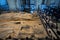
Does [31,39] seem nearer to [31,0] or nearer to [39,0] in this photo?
[39,0]

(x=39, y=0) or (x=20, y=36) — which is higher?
(x=39, y=0)

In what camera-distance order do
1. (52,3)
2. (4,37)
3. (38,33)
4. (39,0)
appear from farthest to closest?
(52,3), (39,0), (38,33), (4,37)

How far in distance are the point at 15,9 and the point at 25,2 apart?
1363mm

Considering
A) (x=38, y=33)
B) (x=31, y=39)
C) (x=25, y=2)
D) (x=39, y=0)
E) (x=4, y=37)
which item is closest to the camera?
(x=31, y=39)

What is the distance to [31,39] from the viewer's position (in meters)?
2.77

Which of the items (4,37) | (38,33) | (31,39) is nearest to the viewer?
(31,39)

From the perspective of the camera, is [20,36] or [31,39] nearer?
[31,39]

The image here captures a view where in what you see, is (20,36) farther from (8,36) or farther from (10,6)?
(10,6)

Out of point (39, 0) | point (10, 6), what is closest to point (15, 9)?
point (10, 6)

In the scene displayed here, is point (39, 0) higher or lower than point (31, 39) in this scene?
higher

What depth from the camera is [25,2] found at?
30.3 feet

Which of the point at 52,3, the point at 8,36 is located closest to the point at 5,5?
the point at 52,3

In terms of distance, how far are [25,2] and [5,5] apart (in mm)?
1980

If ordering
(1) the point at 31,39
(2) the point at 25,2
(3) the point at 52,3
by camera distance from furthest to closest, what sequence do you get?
1. (2) the point at 25,2
2. (3) the point at 52,3
3. (1) the point at 31,39
